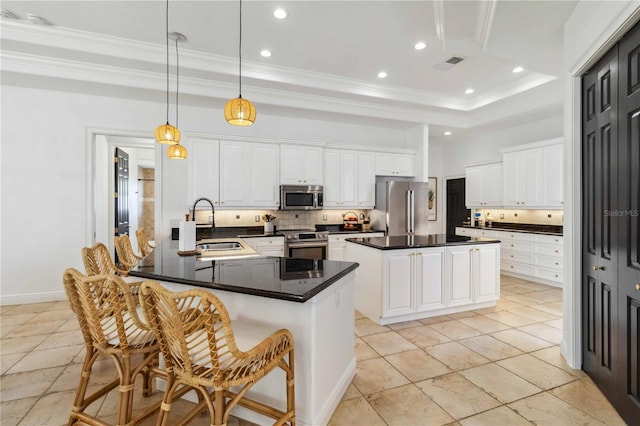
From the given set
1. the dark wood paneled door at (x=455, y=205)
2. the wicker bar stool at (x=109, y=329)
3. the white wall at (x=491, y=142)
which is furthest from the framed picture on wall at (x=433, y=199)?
the wicker bar stool at (x=109, y=329)

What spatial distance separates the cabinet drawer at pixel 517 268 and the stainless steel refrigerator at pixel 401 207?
5.55 feet

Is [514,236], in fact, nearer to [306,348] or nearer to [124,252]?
[306,348]

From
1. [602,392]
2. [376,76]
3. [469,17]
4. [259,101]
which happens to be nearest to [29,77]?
[259,101]

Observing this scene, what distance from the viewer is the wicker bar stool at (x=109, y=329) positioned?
162cm

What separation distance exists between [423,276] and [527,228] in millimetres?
3603

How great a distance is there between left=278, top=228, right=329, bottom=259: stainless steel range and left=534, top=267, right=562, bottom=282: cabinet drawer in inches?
143

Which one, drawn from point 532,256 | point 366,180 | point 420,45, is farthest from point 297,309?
point 532,256

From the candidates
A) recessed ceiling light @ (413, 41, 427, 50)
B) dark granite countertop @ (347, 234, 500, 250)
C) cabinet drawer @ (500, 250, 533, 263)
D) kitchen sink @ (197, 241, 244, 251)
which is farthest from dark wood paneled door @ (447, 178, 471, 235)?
kitchen sink @ (197, 241, 244, 251)

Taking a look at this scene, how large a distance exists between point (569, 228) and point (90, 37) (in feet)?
17.6

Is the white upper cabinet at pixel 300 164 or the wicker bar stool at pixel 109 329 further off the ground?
the white upper cabinet at pixel 300 164

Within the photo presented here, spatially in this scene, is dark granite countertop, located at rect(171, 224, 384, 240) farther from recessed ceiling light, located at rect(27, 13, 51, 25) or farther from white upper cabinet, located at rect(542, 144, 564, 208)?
white upper cabinet, located at rect(542, 144, 564, 208)

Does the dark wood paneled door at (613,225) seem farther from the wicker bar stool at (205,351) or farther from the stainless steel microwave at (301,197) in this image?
the stainless steel microwave at (301,197)

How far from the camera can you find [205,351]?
1540mm

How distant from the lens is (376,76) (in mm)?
4820
